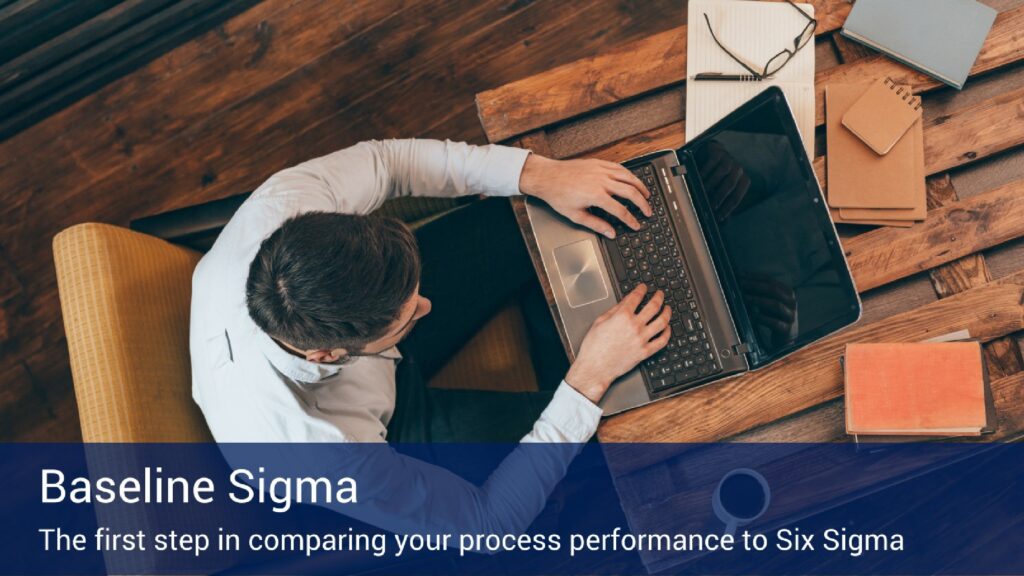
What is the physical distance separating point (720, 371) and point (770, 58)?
57 cm

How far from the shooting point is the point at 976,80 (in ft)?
4.57

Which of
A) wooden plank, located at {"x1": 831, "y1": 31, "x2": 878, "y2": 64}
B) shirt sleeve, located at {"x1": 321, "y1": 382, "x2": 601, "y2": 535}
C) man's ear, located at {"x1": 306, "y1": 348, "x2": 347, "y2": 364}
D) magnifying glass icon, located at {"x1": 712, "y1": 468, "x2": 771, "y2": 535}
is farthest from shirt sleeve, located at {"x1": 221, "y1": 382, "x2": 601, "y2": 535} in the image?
wooden plank, located at {"x1": 831, "y1": 31, "x2": 878, "y2": 64}

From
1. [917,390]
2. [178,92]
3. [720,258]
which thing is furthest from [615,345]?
[178,92]

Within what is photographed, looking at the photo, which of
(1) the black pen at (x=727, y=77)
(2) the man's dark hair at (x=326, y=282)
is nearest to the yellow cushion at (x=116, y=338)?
(2) the man's dark hair at (x=326, y=282)

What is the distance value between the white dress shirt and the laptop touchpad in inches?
5.8

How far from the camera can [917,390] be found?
1.22 meters

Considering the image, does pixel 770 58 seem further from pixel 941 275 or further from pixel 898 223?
pixel 941 275

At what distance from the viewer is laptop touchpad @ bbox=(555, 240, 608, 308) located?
4.43ft

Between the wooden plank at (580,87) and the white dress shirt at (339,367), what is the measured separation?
0.07 m

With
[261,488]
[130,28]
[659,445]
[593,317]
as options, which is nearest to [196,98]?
[130,28]

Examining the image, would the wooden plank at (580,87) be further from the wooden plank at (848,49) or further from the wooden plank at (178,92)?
the wooden plank at (178,92)

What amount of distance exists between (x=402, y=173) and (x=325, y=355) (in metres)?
0.44

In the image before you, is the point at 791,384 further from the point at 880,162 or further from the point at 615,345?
the point at 880,162

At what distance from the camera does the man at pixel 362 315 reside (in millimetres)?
1093
